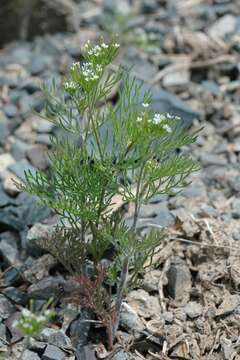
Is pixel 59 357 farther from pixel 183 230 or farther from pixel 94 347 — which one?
pixel 183 230

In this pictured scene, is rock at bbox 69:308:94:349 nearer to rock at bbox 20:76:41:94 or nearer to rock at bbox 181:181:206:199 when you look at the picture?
rock at bbox 181:181:206:199

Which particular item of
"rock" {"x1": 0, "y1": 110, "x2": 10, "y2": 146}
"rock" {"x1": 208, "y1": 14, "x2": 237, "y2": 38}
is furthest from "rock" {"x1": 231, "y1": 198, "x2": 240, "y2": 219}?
"rock" {"x1": 208, "y1": 14, "x2": 237, "y2": 38}

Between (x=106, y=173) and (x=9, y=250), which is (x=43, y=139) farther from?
(x=106, y=173)

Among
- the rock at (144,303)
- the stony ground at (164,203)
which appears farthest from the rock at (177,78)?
the rock at (144,303)

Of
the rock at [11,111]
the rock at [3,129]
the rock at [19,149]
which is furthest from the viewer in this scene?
the rock at [11,111]

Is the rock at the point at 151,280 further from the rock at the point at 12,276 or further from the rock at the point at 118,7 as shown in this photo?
the rock at the point at 118,7

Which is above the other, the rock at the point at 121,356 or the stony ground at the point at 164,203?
the stony ground at the point at 164,203

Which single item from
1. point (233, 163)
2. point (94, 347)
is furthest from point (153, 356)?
point (233, 163)

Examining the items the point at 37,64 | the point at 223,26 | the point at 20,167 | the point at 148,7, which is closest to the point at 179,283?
the point at 20,167
